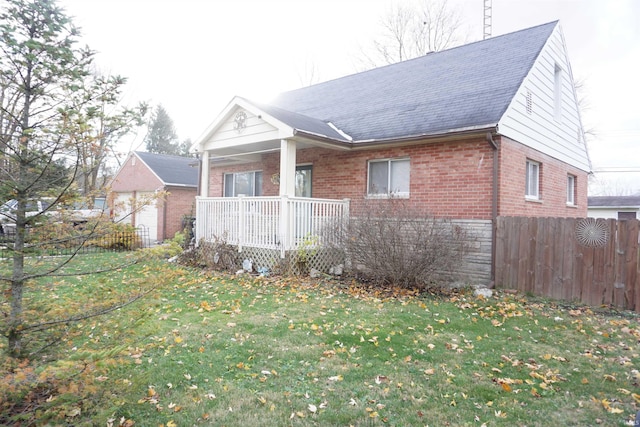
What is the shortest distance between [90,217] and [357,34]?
2881 cm

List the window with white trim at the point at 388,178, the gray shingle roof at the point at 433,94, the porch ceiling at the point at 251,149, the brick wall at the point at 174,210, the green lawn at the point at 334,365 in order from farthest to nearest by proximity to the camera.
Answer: the brick wall at the point at 174,210, the porch ceiling at the point at 251,149, the window with white trim at the point at 388,178, the gray shingle roof at the point at 433,94, the green lawn at the point at 334,365

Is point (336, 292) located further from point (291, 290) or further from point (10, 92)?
point (10, 92)

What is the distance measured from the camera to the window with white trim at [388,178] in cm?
1001

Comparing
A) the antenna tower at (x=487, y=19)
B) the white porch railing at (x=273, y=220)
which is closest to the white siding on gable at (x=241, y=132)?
the white porch railing at (x=273, y=220)

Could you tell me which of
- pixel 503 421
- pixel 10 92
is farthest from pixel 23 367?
pixel 503 421

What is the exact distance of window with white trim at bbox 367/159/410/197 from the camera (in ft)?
32.8

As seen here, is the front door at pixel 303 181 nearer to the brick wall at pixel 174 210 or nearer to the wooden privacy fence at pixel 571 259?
the wooden privacy fence at pixel 571 259

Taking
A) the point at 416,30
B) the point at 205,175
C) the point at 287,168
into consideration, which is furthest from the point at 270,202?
the point at 416,30

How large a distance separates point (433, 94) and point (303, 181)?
455cm

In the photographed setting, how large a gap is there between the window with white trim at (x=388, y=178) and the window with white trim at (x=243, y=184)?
15.8 feet

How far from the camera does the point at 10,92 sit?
9.55ft

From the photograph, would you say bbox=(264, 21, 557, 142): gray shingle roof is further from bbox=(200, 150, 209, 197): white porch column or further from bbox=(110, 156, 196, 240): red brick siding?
bbox=(110, 156, 196, 240): red brick siding

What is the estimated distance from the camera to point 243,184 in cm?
1460

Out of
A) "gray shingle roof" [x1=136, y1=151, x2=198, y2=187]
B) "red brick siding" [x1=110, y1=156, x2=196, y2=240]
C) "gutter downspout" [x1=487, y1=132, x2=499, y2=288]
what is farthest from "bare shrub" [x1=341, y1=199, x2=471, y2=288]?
"gray shingle roof" [x1=136, y1=151, x2=198, y2=187]
